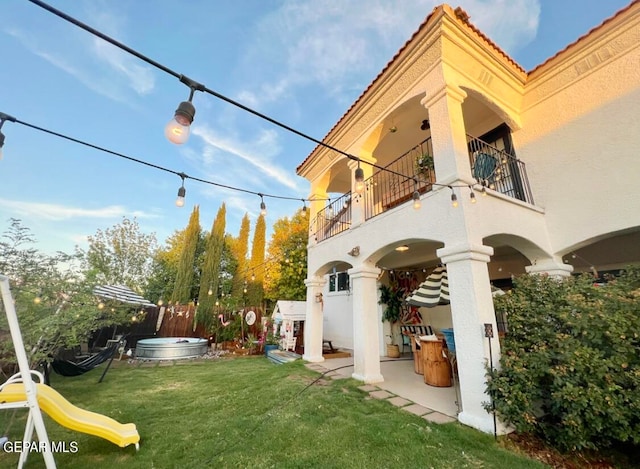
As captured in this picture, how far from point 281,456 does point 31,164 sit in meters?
11.7

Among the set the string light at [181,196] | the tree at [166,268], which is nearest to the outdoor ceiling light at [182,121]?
the string light at [181,196]

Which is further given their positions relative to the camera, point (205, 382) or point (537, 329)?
point (205, 382)

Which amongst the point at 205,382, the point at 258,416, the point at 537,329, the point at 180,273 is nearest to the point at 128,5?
the point at 258,416

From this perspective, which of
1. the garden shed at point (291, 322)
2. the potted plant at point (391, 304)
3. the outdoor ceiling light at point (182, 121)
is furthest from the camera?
the garden shed at point (291, 322)

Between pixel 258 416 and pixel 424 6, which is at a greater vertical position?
pixel 424 6

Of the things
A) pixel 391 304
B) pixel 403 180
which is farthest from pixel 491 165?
pixel 391 304

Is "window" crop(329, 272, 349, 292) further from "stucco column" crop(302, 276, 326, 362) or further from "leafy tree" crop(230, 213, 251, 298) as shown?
"leafy tree" crop(230, 213, 251, 298)

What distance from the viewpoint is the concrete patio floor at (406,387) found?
15.3ft

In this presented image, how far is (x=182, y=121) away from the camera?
224 cm

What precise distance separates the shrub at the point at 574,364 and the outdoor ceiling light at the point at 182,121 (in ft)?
16.0

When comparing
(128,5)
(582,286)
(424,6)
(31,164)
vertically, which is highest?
(424,6)

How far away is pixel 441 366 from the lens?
574cm

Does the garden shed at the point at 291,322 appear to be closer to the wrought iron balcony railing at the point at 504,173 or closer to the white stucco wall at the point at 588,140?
the wrought iron balcony railing at the point at 504,173

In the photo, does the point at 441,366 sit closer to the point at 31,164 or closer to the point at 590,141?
the point at 590,141
